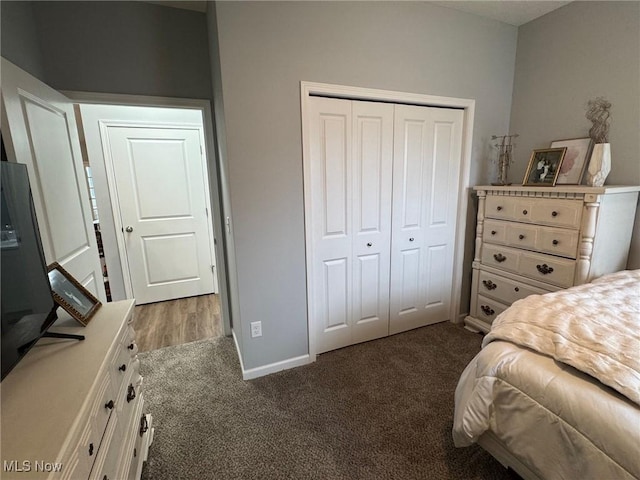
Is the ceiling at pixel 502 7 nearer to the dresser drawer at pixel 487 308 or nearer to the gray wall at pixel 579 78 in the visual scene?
the gray wall at pixel 579 78

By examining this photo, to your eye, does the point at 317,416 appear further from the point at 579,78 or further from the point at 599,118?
the point at 579,78

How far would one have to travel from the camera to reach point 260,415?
1.76 meters

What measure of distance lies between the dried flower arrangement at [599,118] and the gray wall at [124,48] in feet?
9.19

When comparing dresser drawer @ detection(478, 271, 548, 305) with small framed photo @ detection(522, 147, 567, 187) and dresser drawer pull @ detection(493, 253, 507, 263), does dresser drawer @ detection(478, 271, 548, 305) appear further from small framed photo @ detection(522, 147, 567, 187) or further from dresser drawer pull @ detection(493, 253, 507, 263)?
small framed photo @ detection(522, 147, 567, 187)

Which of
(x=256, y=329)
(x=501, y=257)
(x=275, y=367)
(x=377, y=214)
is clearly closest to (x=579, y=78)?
(x=501, y=257)

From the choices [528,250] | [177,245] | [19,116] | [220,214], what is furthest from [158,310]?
[528,250]

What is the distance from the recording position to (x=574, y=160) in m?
2.18

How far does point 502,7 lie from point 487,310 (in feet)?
7.76

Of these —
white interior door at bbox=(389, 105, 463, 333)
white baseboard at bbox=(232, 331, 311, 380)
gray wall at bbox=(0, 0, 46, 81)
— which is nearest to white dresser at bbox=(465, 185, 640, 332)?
white interior door at bbox=(389, 105, 463, 333)

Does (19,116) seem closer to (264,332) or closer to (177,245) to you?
(264,332)

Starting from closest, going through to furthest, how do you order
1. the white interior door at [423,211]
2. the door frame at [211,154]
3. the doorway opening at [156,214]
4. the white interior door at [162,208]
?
the door frame at [211,154] → the white interior door at [423,211] → the doorway opening at [156,214] → the white interior door at [162,208]

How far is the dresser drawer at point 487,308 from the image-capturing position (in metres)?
2.44

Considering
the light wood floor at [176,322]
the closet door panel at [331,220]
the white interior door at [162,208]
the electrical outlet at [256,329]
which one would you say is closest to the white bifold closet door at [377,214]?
the closet door panel at [331,220]

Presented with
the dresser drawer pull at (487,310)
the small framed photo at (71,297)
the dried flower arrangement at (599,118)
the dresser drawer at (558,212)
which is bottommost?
the dresser drawer pull at (487,310)
